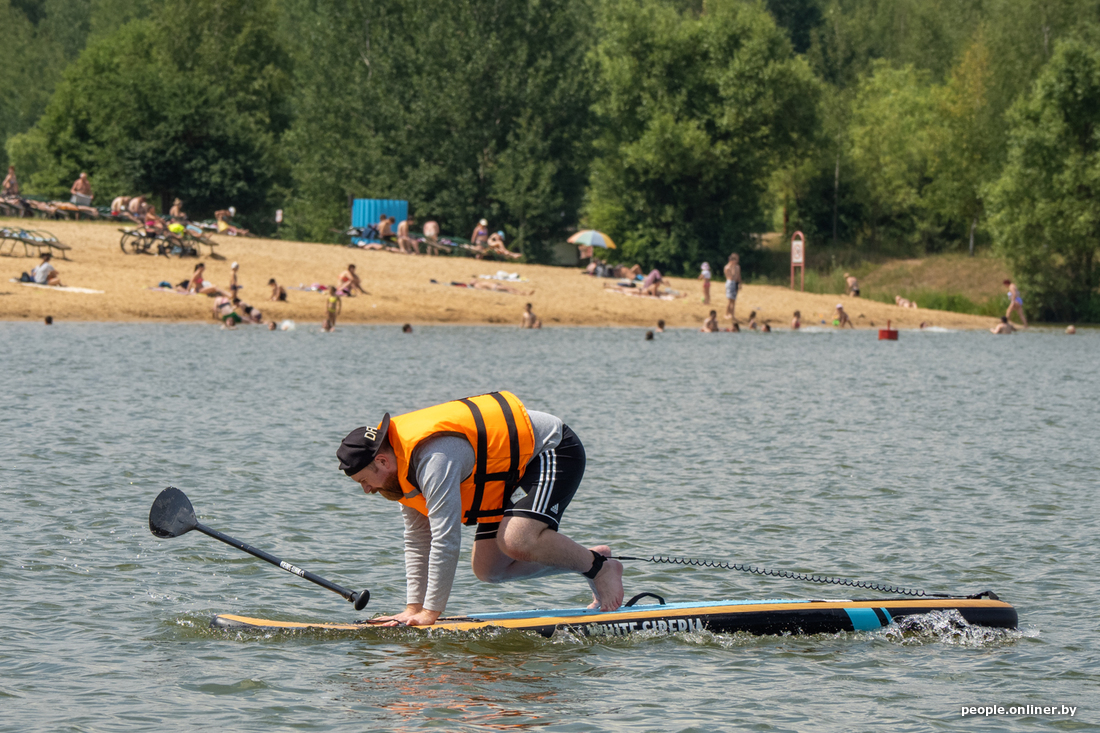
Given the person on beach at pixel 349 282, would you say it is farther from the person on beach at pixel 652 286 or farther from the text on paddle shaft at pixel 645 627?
the text on paddle shaft at pixel 645 627

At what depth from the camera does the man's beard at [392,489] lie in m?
7.31

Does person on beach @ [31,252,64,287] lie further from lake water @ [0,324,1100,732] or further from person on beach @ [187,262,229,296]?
lake water @ [0,324,1100,732]

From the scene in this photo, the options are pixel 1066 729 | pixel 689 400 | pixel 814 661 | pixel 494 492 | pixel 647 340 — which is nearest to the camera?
pixel 1066 729

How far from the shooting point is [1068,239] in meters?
56.0

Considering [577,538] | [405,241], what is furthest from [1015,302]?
[577,538]

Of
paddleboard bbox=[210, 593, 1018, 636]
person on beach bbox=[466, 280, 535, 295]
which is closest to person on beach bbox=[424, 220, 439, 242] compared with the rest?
person on beach bbox=[466, 280, 535, 295]

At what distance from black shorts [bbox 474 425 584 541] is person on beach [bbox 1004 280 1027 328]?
48084 mm

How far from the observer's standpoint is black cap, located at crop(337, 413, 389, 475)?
7043 millimetres

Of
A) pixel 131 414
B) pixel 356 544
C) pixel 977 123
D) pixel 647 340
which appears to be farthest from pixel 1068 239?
pixel 356 544

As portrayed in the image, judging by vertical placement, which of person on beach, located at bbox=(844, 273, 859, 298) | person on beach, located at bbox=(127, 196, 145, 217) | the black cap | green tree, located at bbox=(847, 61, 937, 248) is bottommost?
the black cap

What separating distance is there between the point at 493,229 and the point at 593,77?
9.62 metres

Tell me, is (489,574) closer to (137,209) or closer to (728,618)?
(728,618)

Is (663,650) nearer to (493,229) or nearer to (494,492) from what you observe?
(494,492)

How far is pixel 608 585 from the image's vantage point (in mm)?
8680
